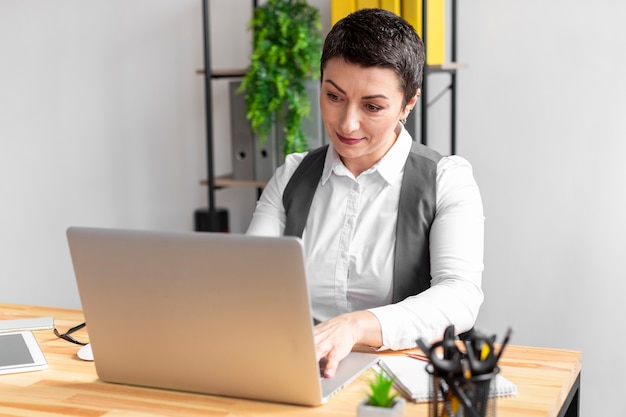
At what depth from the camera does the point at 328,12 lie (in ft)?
9.89

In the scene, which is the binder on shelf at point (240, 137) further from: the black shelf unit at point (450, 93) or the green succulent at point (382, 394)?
the green succulent at point (382, 394)

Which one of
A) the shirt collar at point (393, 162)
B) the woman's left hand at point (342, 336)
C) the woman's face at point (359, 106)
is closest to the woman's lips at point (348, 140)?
the woman's face at point (359, 106)

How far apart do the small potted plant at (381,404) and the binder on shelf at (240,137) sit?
6.43 ft

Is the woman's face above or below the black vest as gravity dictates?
above

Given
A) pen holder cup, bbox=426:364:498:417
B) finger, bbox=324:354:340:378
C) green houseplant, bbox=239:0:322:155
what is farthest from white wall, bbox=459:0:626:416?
pen holder cup, bbox=426:364:498:417

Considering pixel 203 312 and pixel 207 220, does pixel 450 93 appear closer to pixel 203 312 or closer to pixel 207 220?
pixel 207 220

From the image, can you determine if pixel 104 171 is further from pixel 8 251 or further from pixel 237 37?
pixel 237 37

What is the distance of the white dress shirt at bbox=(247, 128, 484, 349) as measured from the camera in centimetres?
166

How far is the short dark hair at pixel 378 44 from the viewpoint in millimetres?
1679

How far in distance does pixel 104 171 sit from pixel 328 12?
1.21 m

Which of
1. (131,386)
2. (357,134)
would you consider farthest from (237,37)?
(131,386)

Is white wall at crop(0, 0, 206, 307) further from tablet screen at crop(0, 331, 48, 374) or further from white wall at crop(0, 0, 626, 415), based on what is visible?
tablet screen at crop(0, 331, 48, 374)

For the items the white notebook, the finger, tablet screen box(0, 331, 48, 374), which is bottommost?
tablet screen box(0, 331, 48, 374)

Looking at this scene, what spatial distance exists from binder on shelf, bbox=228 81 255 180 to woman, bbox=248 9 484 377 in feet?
3.46
